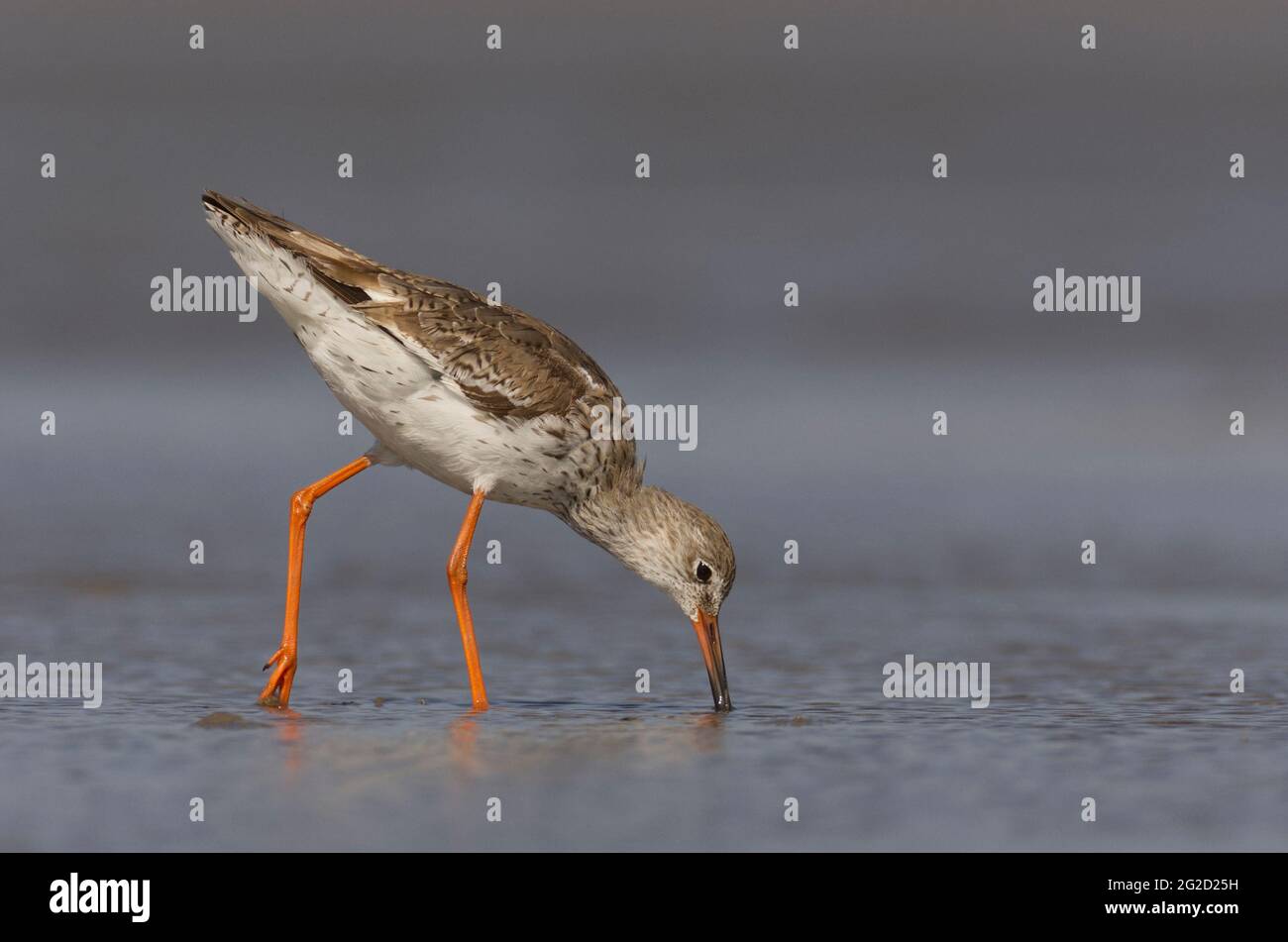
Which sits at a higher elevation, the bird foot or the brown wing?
the brown wing

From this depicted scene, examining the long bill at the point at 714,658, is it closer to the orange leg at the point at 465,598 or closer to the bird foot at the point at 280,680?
the orange leg at the point at 465,598

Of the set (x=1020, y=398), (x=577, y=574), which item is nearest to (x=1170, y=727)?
(x=577, y=574)

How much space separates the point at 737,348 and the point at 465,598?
10.7 metres

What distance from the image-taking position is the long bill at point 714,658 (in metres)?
10.1

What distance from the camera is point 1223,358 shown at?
20.7 metres

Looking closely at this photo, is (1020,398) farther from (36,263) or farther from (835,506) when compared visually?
(36,263)

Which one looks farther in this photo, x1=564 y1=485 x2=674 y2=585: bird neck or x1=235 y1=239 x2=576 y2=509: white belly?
x1=564 y1=485 x2=674 y2=585: bird neck

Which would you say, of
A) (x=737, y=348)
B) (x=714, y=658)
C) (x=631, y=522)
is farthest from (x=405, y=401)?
(x=737, y=348)

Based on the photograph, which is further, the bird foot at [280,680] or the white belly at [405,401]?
the white belly at [405,401]

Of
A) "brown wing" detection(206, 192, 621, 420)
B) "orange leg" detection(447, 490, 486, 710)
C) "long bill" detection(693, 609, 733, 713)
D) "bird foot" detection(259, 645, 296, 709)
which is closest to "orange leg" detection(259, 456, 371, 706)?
"bird foot" detection(259, 645, 296, 709)

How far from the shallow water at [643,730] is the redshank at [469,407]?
1.94 feet

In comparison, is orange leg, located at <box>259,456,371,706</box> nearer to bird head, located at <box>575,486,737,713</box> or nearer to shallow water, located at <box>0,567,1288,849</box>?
shallow water, located at <box>0,567,1288,849</box>

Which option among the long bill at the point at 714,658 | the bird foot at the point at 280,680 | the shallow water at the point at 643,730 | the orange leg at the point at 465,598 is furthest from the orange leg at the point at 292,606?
the long bill at the point at 714,658

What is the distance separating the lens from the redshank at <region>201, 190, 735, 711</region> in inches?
405
